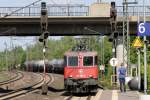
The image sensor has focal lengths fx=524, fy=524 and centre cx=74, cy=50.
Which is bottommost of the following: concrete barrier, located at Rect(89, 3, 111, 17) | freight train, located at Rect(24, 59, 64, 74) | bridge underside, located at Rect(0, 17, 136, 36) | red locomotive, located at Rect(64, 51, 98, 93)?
freight train, located at Rect(24, 59, 64, 74)

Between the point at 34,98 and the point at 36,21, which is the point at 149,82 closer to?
the point at 34,98

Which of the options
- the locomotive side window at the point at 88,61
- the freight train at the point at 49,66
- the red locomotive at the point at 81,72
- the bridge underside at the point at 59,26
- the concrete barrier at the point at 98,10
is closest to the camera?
the red locomotive at the point at 81,72

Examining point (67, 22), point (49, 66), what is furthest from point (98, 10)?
point (49, 66)

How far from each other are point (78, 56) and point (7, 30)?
20.7 meters

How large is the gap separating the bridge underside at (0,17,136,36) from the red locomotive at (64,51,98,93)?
1815 centimetres

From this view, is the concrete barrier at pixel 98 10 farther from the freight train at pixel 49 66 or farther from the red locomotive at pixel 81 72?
the freight train at pixel 49 66

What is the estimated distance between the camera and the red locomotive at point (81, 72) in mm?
34219

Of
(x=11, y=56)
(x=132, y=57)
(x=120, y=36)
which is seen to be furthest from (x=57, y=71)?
(x=11, y=56)

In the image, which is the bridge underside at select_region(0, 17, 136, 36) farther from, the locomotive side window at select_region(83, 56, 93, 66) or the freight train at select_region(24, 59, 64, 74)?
the freight train at select_region(24, 59, 64, 74)

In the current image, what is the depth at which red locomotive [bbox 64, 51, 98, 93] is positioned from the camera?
112 feet

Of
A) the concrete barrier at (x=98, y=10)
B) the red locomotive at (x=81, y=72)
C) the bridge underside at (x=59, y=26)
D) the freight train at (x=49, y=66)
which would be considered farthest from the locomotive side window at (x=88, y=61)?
the freight train at (x=49, y=66)

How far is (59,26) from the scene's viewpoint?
183 feet

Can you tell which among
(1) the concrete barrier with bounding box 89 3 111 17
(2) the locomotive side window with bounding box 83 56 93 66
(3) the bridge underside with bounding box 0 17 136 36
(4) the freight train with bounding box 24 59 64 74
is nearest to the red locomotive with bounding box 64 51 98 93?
(2) the locomotive side window with bounding box 83 56 93 66

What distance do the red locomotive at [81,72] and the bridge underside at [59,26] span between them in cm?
1815
